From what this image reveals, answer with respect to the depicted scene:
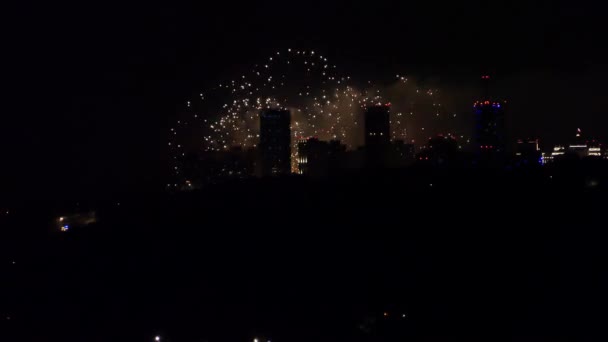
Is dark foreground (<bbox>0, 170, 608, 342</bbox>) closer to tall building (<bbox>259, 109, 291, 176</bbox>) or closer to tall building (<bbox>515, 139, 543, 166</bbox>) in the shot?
tall building (<bbox>515, 139, 543, 166</bbox>)

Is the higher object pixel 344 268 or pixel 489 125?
pixel 489 125

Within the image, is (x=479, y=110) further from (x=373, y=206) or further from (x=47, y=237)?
(x=47, y=237)

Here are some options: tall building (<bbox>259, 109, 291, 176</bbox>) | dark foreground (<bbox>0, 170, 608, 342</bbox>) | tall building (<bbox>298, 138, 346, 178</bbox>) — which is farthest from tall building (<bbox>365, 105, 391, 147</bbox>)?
dark foreground (<bbox>0, 170, 608, 342</bbox>)

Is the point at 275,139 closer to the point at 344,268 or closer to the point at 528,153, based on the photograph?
the point at 528,153

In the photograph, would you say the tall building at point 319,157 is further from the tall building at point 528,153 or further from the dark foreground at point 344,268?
the tall building at point 528,153

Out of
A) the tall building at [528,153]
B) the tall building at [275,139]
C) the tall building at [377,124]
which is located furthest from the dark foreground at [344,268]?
the tall building at [275,139]

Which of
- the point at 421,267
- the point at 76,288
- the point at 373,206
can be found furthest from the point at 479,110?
the point at 76,288

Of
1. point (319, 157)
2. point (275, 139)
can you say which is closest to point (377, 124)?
point (319, 157)
